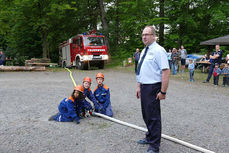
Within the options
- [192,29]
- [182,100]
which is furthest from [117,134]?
[192,29]

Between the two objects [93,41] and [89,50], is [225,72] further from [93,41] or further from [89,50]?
[93,41]

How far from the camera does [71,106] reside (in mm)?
4637

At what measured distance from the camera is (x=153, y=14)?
24.6 m

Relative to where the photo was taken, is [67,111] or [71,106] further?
[67,111]

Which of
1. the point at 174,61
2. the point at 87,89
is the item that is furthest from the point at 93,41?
the point at 87,89

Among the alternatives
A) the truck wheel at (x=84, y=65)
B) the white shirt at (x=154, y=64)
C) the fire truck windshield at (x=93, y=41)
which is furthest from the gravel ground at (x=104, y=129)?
the fire truck windshield at (x=93, y=41)

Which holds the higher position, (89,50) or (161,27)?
(161,27)

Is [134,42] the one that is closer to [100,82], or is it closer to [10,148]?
[100,82]

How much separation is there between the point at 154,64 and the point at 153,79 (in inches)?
8.5

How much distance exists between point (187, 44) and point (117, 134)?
22221mm

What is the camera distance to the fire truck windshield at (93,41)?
59.7ft

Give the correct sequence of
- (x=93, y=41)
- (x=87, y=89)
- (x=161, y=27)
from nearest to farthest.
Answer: (x=87, y=89), (x=93, y=41), (x=161, y=27)

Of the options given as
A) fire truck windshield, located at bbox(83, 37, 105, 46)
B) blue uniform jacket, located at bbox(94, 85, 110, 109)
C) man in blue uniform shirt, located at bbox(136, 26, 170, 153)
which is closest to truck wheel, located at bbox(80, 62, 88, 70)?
fire truck windshield, located at bbox(83, 37, 105, 46)

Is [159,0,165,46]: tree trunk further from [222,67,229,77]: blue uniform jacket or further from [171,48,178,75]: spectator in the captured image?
[222,67,229,77]: blue uniform jacket
